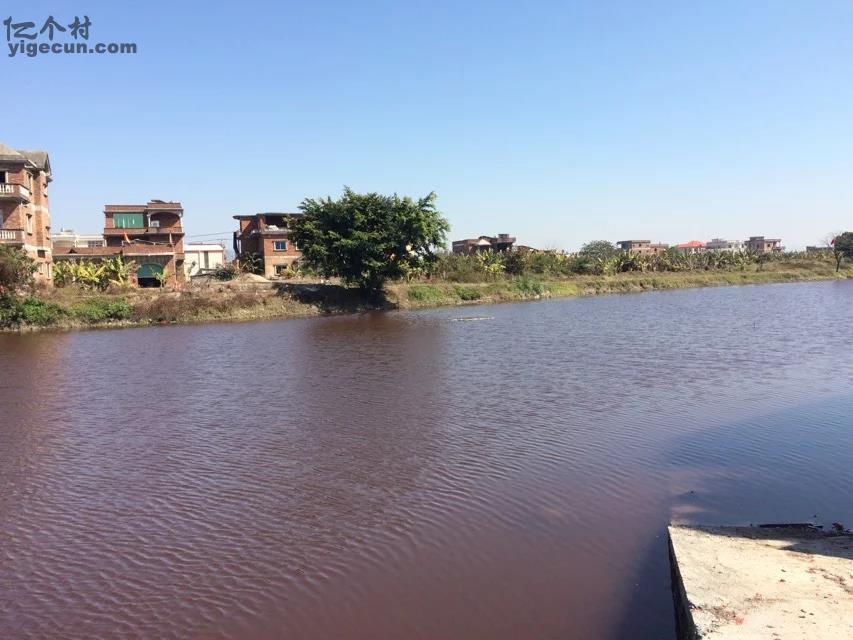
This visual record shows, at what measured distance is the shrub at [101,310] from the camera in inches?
1497

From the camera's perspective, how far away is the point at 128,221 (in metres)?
53.1

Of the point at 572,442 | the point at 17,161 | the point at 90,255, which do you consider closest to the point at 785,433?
the point at 572,442

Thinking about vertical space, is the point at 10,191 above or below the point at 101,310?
above

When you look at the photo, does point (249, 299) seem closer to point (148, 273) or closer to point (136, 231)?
point (148, 273)

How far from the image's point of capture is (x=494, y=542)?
7938 mm

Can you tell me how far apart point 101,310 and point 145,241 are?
15.4m

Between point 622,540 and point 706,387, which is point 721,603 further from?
point 706,387

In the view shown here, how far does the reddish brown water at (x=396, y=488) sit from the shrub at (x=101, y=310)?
57.0ft

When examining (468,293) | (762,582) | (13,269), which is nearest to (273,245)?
(468,293)

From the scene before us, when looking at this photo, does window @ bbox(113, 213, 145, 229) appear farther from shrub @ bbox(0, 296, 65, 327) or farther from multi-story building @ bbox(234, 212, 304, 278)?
shrub @ bbox(0, 296, 65, 327)

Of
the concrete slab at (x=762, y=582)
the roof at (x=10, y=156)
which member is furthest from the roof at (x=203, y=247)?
the concrete slab at (x=762, y=582)

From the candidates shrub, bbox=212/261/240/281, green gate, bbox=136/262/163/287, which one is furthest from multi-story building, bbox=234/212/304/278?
green gate, bbox=136/262/163/287

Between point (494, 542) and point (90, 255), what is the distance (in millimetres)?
Result: 49938

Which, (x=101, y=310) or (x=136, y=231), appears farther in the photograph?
(x=136, y=231)
